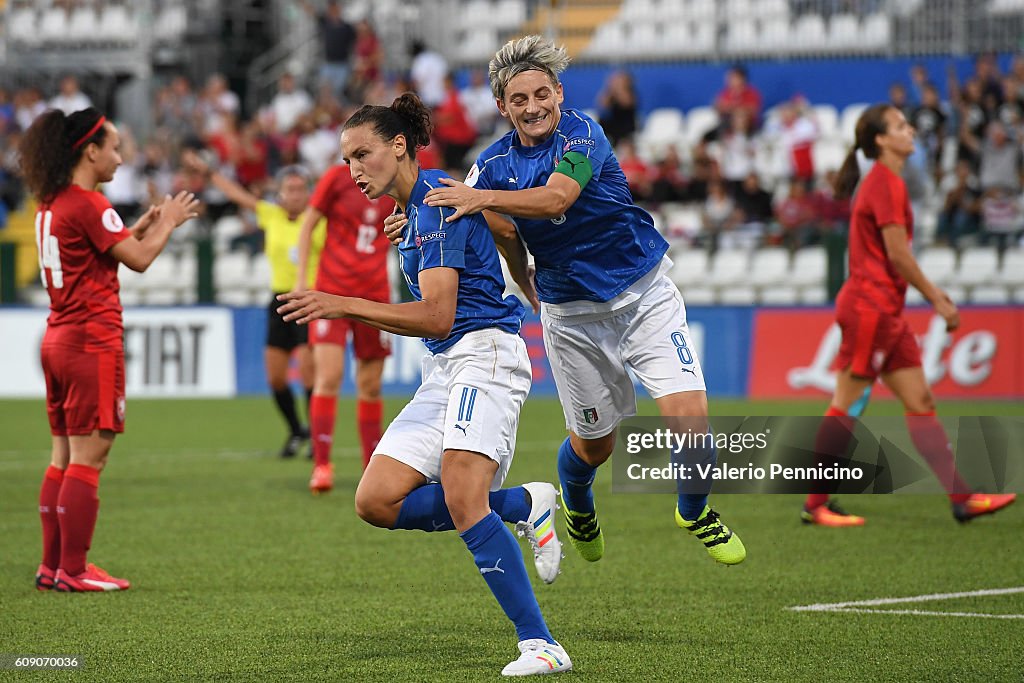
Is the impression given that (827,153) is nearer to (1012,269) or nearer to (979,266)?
(979,266)

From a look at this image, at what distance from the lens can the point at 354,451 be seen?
13.0m

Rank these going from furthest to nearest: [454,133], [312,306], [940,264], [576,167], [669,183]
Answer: [454,133], [669,183], [940,264], [576,167], [312,306]

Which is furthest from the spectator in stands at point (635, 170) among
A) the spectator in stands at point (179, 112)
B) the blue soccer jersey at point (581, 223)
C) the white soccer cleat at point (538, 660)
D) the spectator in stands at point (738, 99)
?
the white soccer cleat at point (538, 660)

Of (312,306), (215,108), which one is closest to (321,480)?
(312,306)

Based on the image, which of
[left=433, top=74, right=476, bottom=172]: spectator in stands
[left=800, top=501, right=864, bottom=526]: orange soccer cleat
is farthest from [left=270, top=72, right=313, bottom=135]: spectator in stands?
[left=800, top=501, right=864, bottom=526]: orange soccer cleat

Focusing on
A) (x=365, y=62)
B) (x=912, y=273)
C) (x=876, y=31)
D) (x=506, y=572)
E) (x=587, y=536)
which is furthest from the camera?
(x=365, y=62)

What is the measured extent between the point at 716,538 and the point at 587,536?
81 centimetres

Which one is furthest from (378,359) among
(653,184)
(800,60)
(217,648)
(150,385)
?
(800,60)

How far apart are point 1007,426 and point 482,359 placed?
760 cm

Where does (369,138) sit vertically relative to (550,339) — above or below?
above

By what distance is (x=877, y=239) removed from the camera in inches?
345

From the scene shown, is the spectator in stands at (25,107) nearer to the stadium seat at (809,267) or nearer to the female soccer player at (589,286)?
the stadium seat at (809,267)

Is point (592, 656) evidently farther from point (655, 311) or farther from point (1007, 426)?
point (1007, 426)

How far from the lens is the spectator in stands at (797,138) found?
20031 millimetres
